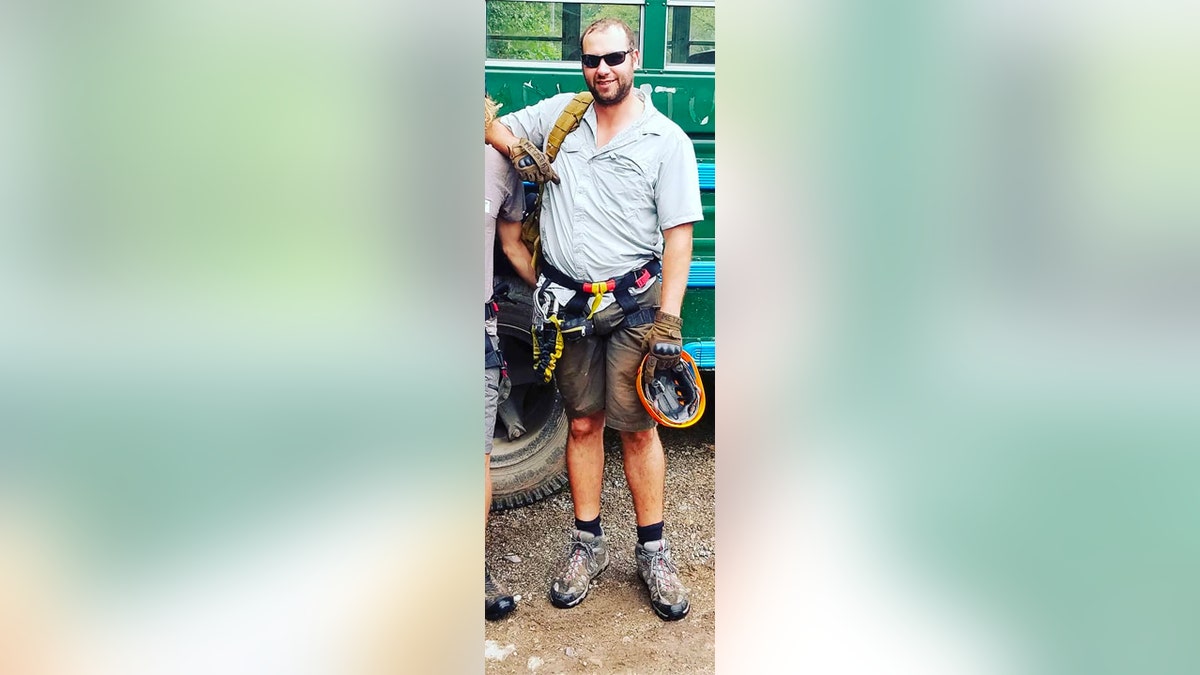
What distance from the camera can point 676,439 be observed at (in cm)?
363

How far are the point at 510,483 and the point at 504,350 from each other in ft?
1.53

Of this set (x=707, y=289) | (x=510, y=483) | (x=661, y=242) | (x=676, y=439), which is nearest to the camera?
(x=661, y=242)

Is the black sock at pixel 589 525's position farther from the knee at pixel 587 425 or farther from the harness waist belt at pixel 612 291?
the harness waist belt at pixel 612 291

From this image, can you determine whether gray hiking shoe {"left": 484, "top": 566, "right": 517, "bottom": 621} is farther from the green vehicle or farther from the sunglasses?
the sunglasses

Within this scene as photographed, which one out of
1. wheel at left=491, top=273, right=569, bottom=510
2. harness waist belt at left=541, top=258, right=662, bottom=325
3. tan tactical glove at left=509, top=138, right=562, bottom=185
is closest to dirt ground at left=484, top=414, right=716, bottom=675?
wheel at left=491, top=273, right=569, bottom=510

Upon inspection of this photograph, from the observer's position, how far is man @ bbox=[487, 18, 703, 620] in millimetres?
2354

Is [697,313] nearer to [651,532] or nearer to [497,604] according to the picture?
[651,532]

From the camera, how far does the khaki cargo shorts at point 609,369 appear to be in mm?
2434

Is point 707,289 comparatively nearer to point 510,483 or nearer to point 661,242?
point 661,242

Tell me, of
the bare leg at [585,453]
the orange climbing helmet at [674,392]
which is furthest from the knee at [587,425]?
the orange climbing helmet at [674,392]

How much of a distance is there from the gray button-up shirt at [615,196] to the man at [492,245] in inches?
3.9

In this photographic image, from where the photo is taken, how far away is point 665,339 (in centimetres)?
232

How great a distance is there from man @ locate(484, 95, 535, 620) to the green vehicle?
0.08 metres
